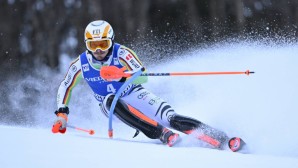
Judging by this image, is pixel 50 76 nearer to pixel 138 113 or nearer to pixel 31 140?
pixel 138 113

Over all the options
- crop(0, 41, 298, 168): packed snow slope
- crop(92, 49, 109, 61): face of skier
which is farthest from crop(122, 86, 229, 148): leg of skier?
crop(92, 49, 109, 61): face of skier

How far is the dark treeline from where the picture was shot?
12.7 meters

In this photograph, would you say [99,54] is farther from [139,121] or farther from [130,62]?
[139,121]

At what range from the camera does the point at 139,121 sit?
19.1 feet

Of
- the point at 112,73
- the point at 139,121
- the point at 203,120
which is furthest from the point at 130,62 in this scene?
the point at 203,120

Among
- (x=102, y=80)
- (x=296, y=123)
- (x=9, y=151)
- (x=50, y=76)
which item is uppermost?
(x=50, y=76)

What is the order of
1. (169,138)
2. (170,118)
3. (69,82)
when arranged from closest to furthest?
1. (169,138)
2. (170,118)
3. (69,82)

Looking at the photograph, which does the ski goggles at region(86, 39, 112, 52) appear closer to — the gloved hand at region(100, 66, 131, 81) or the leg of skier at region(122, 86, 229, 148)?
the gloved hand at region(100, 66, 131, 81)

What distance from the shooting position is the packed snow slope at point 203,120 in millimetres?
3984

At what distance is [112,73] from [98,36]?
0.36 metres

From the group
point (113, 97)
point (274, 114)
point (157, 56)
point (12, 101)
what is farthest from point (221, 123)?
point (12, 101)

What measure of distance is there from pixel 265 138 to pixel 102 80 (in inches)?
65.2

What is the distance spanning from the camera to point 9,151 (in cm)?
429

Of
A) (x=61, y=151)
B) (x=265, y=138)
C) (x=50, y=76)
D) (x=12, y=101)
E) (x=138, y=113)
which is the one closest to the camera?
(x=61, y=151)
